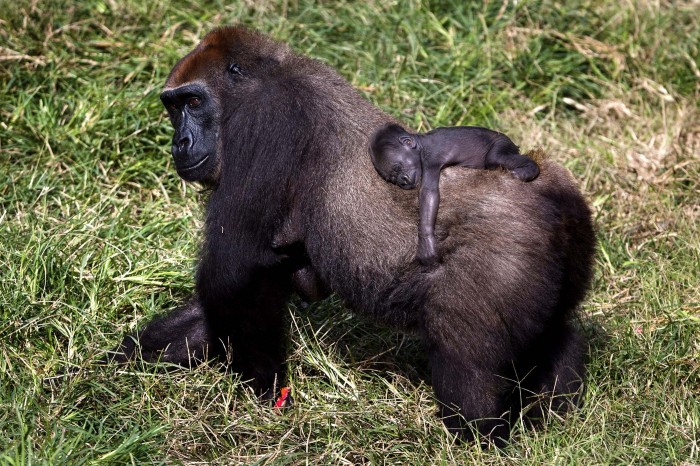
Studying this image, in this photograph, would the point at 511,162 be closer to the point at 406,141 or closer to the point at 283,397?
the point at 406,141

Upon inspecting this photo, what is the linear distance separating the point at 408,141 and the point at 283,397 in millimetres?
1461

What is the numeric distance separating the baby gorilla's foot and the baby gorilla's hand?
454 millimetres

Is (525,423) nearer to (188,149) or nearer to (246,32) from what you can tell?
(188,149)

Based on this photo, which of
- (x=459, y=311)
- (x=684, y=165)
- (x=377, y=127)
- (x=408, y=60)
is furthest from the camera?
(x=408, y=60)

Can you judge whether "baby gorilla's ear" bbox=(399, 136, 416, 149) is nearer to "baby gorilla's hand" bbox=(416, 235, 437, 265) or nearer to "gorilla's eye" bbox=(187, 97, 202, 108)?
"baby gorilla's hand" bbox=(416, 235, 437, 265)

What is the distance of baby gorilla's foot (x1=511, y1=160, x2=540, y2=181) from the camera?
415 centimetres

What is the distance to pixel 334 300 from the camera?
5.37 meters

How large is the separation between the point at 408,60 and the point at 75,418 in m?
3.60

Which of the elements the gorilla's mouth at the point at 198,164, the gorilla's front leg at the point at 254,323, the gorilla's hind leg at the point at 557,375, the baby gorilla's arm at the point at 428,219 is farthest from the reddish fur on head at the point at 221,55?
the gorilla's hind leg at the point at 557,375

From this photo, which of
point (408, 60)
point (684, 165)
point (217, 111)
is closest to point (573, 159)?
point (684, 165)

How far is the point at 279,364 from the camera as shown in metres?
4.86

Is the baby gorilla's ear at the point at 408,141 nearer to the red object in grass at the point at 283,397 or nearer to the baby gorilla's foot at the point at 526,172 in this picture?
the baby gorilla's foot at the point at 526,172

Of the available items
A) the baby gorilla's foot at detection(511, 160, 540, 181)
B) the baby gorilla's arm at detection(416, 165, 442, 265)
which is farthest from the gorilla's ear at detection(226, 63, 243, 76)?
the baby gorilla's foot at detection(511, 160, 540, 181)

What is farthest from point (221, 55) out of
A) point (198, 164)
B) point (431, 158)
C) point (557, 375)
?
point (557, 375)
